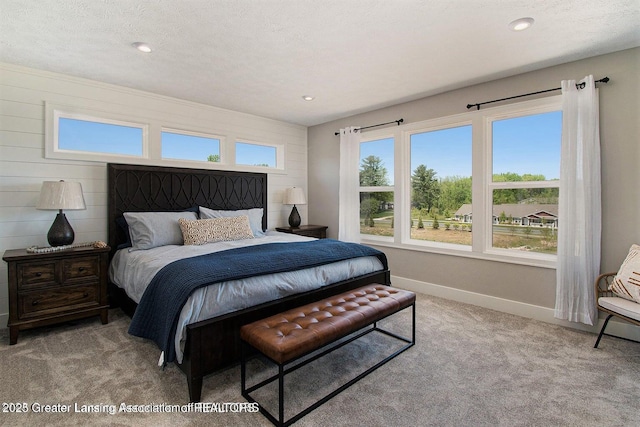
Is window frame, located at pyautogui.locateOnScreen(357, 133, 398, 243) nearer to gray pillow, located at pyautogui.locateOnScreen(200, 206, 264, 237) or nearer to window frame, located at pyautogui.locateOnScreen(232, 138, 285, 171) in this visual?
window frame, located at pyautogui.locateOnScreen(232, 138, 285, 171)

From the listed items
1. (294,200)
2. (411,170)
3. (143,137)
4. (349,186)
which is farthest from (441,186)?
(143,137)

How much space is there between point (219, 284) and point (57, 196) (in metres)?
2.06

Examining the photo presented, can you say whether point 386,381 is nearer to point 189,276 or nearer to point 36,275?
point 189,276

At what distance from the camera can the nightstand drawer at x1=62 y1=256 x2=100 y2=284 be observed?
9.56ft

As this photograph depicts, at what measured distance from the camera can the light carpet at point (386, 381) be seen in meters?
1.78

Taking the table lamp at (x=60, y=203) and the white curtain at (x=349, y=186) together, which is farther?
the white curtain at (x=349, y=186)

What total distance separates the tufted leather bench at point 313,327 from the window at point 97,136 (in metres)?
2.97

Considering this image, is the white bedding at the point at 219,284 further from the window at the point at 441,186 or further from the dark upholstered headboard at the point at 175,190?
the window at the point at 441,186

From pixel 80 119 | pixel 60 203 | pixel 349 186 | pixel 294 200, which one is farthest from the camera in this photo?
pixel 294 200

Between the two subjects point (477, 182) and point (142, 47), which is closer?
point (142, 47)

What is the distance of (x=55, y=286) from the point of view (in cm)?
286

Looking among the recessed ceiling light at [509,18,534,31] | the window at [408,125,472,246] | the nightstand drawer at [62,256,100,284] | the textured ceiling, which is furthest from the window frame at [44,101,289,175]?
the recessed ceiling light at [509,18,534,31]

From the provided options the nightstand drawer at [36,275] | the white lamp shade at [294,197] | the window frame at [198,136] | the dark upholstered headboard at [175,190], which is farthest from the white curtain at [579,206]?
the nightstand drawer at [36,275]

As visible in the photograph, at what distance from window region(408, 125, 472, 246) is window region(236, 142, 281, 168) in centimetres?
226
